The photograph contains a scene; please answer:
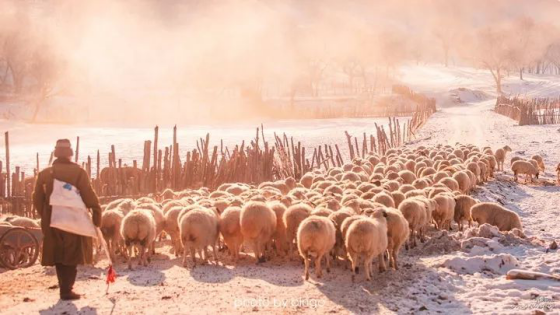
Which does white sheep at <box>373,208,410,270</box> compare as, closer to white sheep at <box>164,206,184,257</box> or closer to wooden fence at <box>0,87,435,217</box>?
white sheep at <box>164,206,184,257</box>

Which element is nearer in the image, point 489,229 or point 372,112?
point 489,229

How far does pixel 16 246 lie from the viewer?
9.59 meters

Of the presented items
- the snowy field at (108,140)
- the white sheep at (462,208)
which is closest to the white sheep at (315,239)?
the white sheep at (462,208)

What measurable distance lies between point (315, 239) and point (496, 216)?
201 inches

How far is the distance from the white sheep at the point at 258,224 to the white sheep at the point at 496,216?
4.63 meters

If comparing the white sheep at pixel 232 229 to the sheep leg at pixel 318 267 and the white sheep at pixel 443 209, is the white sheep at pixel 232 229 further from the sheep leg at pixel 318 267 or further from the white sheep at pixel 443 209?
the white sheep at pixel 443 209

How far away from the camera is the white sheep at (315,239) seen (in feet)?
27.8

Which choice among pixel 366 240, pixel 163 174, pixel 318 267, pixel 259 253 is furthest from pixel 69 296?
pixel 163 174

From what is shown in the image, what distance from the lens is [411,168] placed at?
19.5 metres

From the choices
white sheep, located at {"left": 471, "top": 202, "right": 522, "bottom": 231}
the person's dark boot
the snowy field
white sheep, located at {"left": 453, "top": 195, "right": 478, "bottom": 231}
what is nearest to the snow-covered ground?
the person's dark boot

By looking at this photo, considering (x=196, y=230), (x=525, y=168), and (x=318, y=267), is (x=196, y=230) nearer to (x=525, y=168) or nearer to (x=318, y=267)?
(x=318, y=267)

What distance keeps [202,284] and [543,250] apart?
5.48m

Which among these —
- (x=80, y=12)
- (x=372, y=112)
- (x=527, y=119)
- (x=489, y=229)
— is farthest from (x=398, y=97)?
(x=489, y=229)

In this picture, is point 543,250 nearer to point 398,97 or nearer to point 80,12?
point 398,97
